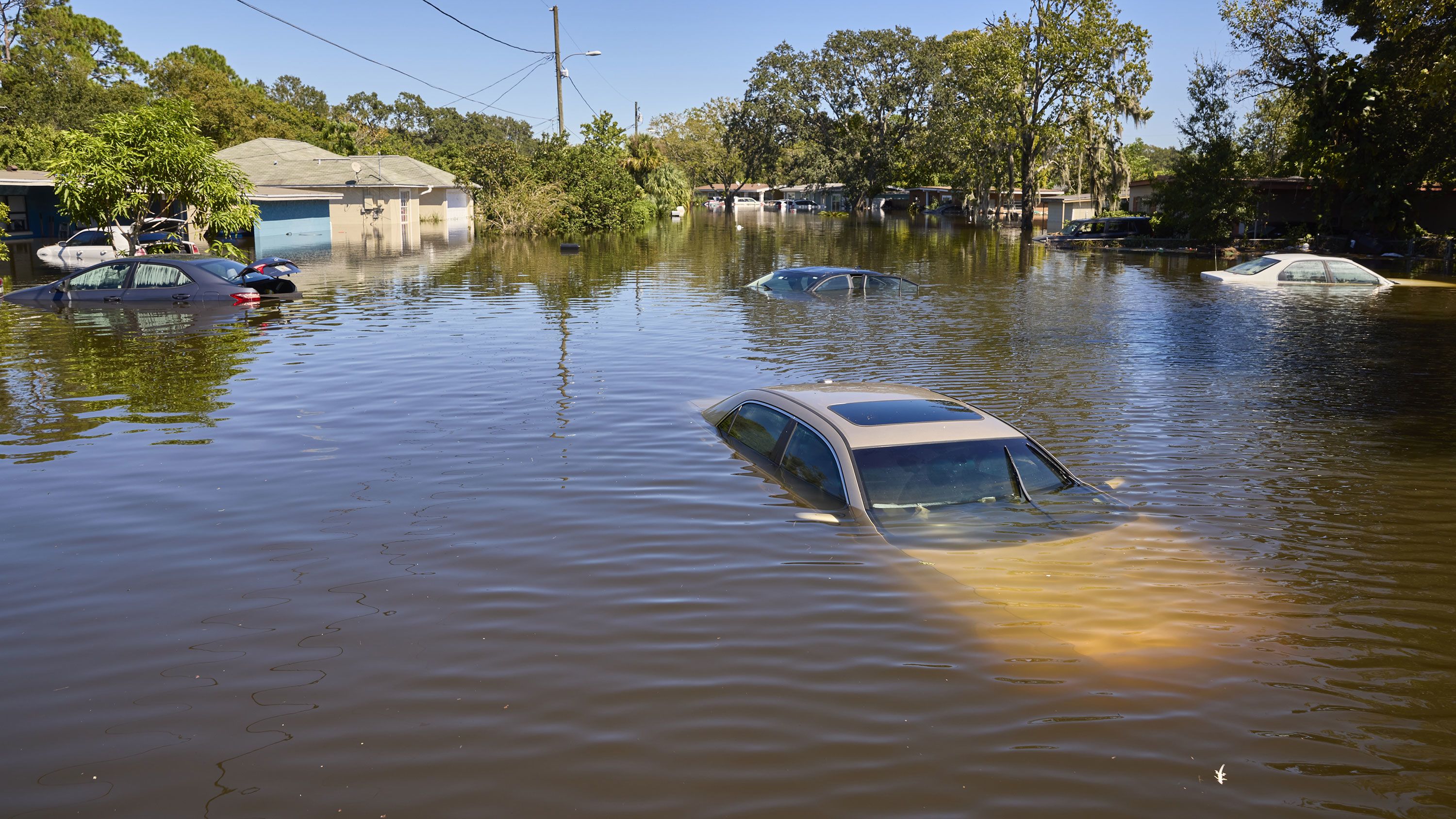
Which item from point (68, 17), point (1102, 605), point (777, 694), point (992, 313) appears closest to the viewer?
point (777, 694)

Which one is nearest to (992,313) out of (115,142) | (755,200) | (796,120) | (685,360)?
(685,360)

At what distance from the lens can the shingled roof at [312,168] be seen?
54969 mm

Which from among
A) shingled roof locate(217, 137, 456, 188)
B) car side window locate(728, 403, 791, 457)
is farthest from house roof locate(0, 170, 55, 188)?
car side window locate(728, 403, 791, 457)

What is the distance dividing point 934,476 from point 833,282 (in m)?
18.4

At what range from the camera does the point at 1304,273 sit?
96.7 feet

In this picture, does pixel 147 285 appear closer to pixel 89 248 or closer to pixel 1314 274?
pixel 89 248

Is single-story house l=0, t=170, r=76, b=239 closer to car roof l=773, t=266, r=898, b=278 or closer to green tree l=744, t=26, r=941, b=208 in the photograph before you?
car roof l=773, t=266, r=898, b=278

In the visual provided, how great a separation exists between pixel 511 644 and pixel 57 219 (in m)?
56.5

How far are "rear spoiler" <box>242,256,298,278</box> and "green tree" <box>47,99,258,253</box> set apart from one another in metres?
1.44

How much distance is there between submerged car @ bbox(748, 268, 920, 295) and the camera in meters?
25.5

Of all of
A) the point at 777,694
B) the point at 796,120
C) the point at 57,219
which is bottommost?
the point at 777,694

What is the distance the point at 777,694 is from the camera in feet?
18.0

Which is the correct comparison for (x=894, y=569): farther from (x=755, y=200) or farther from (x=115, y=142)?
(x=755, y=200)

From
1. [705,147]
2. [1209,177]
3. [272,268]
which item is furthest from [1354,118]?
[705,147]
